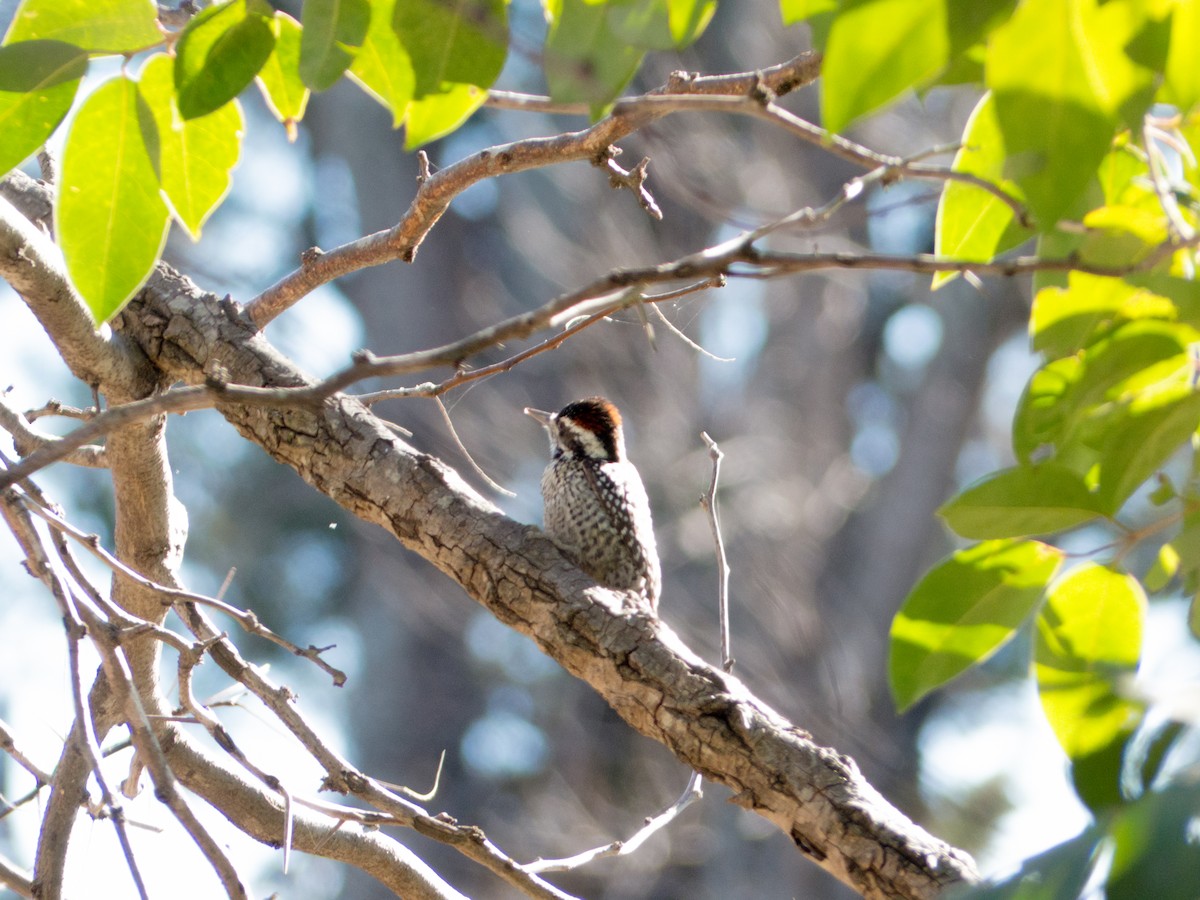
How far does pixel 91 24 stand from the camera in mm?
1295

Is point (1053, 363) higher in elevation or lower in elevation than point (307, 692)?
lower

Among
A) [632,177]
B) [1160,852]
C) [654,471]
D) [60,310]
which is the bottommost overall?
[1160,852]

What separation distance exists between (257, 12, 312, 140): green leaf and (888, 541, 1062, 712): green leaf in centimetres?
90

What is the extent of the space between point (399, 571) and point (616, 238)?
12.1 feet

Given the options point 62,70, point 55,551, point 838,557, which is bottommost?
point 55,551

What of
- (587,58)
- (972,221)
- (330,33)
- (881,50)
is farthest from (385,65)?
(972,221)

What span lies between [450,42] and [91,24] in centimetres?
45

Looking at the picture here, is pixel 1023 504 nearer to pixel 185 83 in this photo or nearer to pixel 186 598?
pixel 185 83

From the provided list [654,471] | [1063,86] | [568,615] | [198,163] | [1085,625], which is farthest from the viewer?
[654,471]

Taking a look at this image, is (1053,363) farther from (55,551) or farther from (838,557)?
(838,557)

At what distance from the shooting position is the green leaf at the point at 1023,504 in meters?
1.19

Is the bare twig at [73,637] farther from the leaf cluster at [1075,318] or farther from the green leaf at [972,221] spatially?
the green leaf at [972,221]

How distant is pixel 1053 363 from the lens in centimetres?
127

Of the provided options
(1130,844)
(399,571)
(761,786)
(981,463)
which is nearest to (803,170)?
(981,463)
